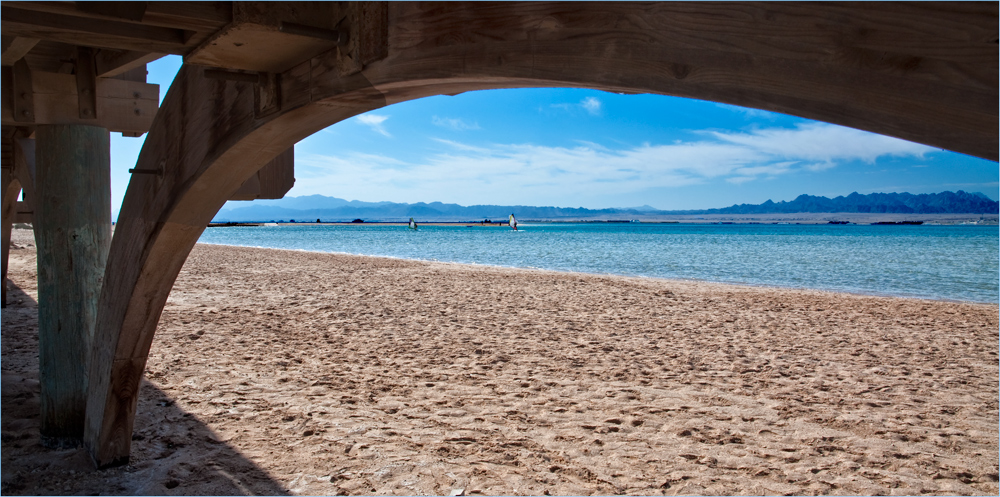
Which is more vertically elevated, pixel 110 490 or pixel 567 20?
pixel 567 20

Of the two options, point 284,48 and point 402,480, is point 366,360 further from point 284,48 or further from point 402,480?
point 284,48

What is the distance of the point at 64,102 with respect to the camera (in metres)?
4.27

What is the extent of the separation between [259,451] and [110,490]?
2.90 feet

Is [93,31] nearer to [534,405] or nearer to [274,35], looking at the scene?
[274,35]

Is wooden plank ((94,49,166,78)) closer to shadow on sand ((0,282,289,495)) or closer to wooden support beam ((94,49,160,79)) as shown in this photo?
wooden support beam ((94,49,160,79))

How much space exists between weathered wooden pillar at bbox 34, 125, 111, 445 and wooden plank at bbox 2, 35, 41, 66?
0.73 metres

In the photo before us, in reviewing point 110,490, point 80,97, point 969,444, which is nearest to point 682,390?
point 969,444

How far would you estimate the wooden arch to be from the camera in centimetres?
106

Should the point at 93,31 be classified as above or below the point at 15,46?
below

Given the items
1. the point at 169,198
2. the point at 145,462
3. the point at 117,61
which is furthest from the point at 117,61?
the point at 145,462

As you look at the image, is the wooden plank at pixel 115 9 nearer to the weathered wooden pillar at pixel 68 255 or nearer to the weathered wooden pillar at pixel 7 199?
the weathered wooden pillar at pixel 68 255

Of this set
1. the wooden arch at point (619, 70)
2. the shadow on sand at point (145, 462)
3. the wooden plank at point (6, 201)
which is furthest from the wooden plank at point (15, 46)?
the wooden plank at point (6, 201)

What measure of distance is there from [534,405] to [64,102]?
4.22 metres

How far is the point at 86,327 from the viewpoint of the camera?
14.7ft
